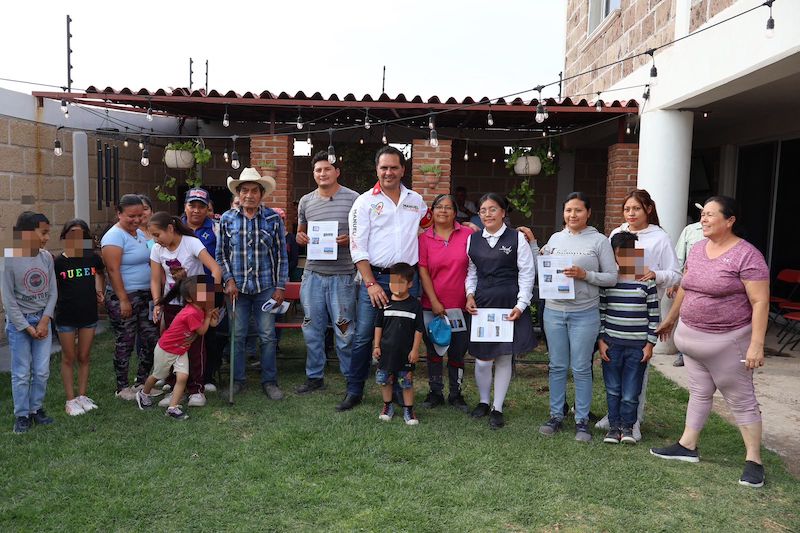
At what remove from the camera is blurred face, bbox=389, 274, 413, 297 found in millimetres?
4430

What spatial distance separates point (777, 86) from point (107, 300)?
6.84m

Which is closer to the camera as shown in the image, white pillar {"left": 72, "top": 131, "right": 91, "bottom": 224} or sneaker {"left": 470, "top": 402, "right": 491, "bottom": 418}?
sneaker {"left": 470, "top": 402, "right": 491, "bottom": 418}

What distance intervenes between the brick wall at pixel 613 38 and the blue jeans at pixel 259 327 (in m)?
5.52

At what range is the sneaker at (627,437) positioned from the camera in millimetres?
4270

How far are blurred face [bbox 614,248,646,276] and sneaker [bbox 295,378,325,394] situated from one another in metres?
2.78

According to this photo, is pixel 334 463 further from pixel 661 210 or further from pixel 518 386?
pixel 661 210

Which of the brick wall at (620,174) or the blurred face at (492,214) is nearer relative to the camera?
the blurred face at (492,214)

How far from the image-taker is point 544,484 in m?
3.63

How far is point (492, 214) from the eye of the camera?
450cm

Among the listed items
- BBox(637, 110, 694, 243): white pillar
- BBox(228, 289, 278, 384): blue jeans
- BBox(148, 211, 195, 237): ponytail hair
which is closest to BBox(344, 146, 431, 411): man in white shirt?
BBox(228, 289, 278, 384): blue jeans

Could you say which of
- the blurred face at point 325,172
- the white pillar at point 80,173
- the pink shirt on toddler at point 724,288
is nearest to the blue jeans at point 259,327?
the blurred face at point 325,172

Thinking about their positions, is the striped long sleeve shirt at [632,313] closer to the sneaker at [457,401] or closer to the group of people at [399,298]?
the group of people at [399,298]

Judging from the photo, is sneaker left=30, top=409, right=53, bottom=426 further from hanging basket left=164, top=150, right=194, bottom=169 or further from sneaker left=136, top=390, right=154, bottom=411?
hanging basket left=164, top=150, right=194, bottom=169

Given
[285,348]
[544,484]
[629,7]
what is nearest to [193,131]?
[285,348]
